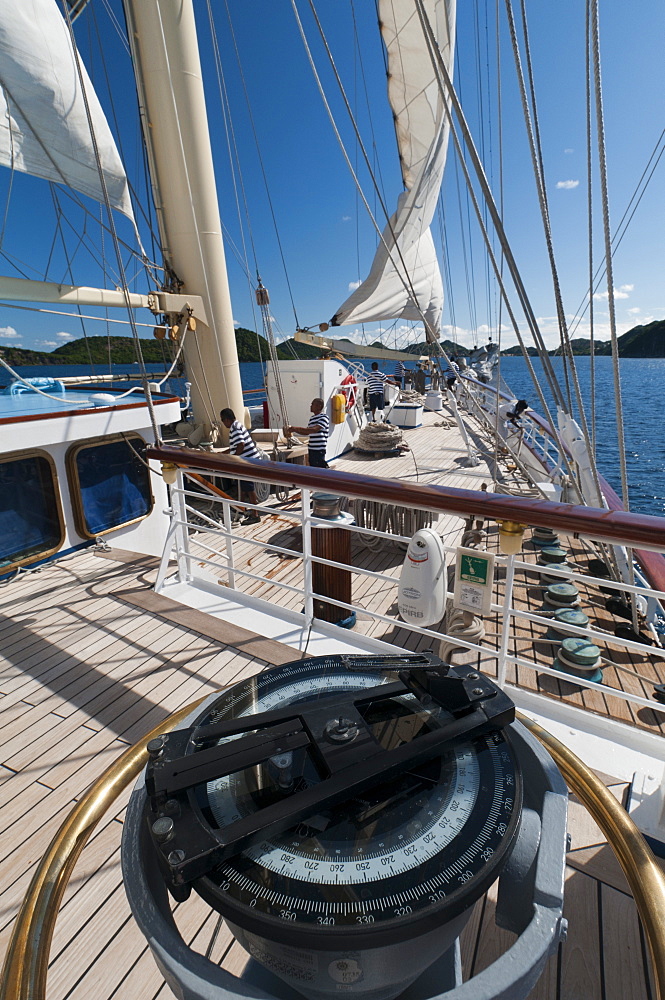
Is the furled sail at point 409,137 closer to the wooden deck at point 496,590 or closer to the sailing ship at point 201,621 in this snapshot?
the sailing ship at point 201,621

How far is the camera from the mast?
6.40 metres

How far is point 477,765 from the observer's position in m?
0.71

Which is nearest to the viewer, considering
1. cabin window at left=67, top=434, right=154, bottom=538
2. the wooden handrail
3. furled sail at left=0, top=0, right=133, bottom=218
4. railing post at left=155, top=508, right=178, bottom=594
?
the wooden handrail

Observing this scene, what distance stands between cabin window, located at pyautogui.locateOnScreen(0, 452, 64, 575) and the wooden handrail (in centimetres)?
212

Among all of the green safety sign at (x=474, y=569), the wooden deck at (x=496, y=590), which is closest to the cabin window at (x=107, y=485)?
the wooden deck at (x=496, y=590)

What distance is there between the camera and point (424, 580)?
1.99 m

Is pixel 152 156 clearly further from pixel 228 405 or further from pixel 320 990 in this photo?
pixel 320 990

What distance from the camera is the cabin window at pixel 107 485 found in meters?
4.17

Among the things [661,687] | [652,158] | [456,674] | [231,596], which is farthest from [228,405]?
[456,674]

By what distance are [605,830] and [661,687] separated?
327cm

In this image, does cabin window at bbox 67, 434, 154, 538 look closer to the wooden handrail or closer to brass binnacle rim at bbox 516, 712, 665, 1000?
the wooden handrail

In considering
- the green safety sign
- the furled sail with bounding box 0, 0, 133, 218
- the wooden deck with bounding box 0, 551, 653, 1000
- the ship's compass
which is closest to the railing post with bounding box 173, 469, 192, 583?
the wooden deck with bounding box 0, 551, 653, 1000

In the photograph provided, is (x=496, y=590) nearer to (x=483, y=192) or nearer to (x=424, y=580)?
(x=424, y=580)

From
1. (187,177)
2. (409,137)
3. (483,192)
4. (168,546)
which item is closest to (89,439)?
(168,546)
